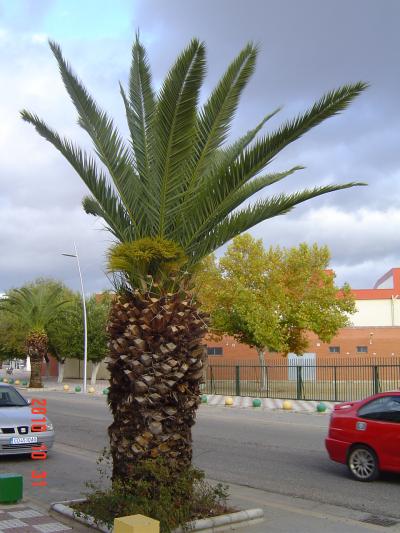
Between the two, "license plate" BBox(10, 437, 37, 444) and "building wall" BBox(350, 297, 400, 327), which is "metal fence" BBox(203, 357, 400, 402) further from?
"building wall" BBox(350, 297, 400, 327)

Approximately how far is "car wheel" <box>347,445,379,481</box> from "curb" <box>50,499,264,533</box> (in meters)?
3.34

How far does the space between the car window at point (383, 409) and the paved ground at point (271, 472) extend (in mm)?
1055

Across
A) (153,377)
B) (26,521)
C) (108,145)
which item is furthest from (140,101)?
(26,521)

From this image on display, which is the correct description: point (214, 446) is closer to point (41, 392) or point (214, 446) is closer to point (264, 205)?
point (264, 205)

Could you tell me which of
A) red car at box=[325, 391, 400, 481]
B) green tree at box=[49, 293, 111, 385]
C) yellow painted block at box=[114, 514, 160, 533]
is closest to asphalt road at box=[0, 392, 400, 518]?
red car at box=[325, 391, 400, 481]

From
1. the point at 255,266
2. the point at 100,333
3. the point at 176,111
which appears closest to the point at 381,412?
the point at 176,111

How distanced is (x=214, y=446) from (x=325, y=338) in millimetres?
23021

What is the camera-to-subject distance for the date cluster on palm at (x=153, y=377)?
21.2ft

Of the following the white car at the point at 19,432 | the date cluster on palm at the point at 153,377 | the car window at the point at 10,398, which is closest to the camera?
the date cluster on palm at the point at 153,377

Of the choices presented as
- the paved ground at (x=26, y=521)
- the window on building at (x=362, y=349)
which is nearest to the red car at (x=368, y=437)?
the paved ground at (x=26, y=521)

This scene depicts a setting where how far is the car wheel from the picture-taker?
10.1 metres

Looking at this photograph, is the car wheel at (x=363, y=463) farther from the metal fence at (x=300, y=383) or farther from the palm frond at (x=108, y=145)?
the metal fence at (x=300, y=383)

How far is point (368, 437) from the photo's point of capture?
1012 cm

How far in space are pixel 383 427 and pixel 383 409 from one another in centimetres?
37
